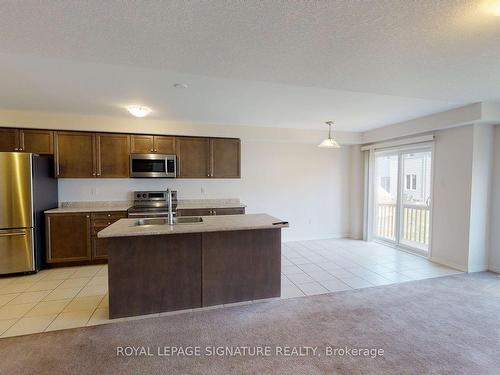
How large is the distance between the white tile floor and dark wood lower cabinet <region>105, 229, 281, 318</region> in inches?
13.3

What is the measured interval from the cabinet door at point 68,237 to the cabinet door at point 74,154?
2.45 ft

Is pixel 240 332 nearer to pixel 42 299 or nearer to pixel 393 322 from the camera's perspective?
pixel 393 322

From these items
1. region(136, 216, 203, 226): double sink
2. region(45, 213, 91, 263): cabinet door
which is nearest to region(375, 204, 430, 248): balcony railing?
region(136, 216, 203, 226): double sink

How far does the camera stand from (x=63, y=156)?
421cm

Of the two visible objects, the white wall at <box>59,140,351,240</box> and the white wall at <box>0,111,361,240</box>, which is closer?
the white wall at <box>0,111,361,240</box>

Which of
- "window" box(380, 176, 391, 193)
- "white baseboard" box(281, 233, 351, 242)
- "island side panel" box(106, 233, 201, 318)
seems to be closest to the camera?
"island side panel" box(106, 233, 201, 318)

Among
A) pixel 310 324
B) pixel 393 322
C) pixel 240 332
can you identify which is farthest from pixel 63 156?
pixel 393 322

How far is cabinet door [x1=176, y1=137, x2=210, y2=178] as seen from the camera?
4.76 metres

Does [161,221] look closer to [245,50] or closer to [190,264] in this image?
[190,264]

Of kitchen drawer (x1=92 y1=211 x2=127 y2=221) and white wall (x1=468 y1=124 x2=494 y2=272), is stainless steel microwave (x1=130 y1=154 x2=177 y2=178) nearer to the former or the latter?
kitchen drawer (x1=92 y1=211 x2=127 y2=221)

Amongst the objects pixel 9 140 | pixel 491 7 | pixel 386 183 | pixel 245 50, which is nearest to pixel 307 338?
pixel 245 50

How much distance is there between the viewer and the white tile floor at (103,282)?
258cm

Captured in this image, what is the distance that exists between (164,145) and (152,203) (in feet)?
3.56

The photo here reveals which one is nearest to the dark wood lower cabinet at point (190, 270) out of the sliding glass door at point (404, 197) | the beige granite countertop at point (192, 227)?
the beige granite countertop at point (192, 227)
